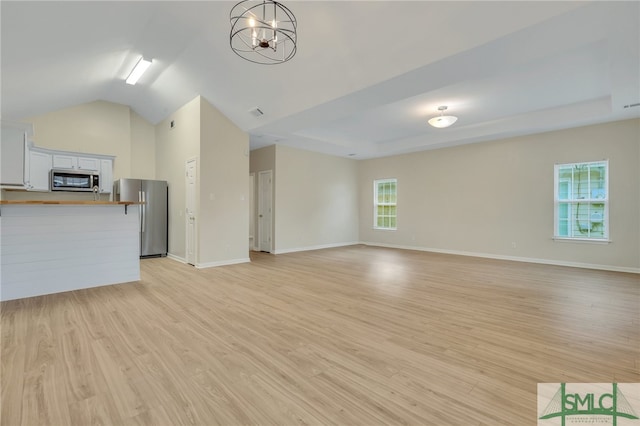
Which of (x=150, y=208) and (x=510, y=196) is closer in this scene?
(x=150, y=208)

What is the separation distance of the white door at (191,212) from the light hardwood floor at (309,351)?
4.89 ft

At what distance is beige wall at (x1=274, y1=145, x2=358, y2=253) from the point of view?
773 cm

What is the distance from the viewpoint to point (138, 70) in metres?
5.06

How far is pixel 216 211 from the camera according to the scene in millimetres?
5750

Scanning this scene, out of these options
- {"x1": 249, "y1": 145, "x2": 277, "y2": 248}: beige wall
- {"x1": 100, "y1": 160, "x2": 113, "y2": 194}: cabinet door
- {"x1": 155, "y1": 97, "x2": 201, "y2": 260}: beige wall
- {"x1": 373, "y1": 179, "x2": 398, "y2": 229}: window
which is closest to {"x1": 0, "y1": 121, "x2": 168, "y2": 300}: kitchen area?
{"x1": 100, "y1": 160, "x2": 113, "y2": 194}: cabinet door

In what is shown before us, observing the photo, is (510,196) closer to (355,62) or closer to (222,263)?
(355,62)

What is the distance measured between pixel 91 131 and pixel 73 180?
4.04ft

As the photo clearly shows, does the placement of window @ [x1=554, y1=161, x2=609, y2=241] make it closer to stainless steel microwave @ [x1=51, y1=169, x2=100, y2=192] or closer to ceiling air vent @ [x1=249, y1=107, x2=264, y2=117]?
ceiling air vent @ [x1=249, y1=107, x2=264, y2=117]

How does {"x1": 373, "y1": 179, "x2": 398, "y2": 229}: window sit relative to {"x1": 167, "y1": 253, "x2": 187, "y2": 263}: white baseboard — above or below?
above

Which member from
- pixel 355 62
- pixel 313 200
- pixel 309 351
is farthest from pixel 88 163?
pixel 309 351

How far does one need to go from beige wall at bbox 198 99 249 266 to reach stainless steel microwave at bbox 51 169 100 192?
2.95m

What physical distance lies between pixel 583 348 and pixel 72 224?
588cm

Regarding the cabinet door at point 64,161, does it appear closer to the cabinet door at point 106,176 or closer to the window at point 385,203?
the cabinet door at point 106,176

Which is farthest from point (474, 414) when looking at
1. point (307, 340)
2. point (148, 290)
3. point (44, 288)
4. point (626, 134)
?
point (626, 134)
